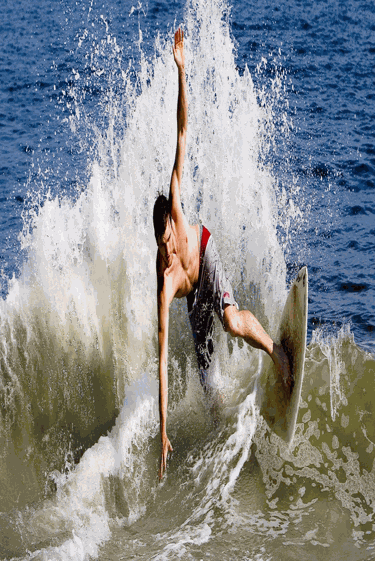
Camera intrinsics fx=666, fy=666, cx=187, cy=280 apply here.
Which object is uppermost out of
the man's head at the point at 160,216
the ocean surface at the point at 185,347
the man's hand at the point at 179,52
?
the man's hand at the point at 179,52

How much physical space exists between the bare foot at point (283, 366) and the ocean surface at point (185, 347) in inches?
25.3

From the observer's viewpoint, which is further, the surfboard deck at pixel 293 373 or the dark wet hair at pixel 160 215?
the surfboard deck at pixel 293 373

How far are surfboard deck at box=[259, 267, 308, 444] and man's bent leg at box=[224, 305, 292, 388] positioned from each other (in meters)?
0.07

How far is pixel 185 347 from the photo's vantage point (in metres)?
7.02

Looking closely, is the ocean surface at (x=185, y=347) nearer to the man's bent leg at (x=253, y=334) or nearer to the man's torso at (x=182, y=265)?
the man's bent leg at (x=253, y=334)

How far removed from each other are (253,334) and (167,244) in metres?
1.06

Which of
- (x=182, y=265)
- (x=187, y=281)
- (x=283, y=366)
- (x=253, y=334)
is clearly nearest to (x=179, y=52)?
(x=182, y=265)

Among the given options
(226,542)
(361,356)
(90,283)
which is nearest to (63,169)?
(90,283)

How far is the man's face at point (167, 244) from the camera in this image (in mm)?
5058

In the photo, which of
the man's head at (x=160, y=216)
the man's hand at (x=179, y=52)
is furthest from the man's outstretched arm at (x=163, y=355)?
the man's hand at (x=179, y=52)

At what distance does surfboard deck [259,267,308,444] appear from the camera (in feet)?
18.0

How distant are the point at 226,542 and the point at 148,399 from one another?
1.78 metres

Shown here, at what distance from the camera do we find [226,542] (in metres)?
5.18

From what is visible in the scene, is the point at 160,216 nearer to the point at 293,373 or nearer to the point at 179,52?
the point at 179,52
